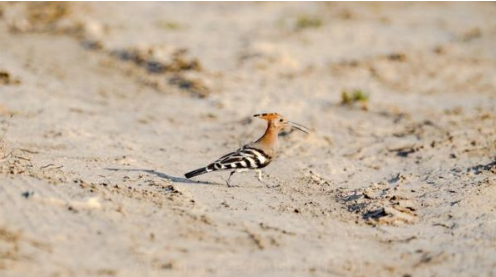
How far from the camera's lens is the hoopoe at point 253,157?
6746 millimetres

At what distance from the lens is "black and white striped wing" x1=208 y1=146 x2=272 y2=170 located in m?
6.73

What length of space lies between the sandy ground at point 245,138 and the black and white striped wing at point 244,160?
248 mm

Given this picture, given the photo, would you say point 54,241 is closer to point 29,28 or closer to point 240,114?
point 240,114

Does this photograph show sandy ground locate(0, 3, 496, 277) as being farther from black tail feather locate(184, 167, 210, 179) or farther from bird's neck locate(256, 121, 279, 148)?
bird's neck locate(256, 121, 279, 148)

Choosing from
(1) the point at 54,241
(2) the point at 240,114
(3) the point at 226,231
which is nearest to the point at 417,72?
(2) the point at 240,114

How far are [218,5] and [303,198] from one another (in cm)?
1077

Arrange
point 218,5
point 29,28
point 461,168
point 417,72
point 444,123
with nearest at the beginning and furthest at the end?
1. point 461,168
2. point 444,123
3. point 417,72
4. point 29,28
5. point 218,5

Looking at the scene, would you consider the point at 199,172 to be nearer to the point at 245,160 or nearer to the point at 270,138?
the point at 245,160

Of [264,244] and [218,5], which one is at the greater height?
[218,5]

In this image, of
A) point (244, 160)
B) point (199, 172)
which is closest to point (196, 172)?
point (199, 172)

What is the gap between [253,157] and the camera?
6875 mm

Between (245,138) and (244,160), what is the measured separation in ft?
7.86

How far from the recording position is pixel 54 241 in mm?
4934

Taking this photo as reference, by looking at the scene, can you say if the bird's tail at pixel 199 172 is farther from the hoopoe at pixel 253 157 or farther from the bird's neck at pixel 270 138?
the bird's neck at pixel 270 138
